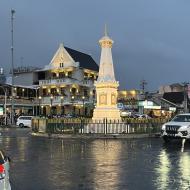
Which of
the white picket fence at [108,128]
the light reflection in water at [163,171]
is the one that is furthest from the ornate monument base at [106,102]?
the light reflection in water at [163,171]

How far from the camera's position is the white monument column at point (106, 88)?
31.3 metres

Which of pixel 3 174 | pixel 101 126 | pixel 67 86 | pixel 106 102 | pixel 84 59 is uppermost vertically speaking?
pixel 84 59

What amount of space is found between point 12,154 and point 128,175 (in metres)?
7.42

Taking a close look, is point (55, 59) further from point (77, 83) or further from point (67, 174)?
point (67, 174)

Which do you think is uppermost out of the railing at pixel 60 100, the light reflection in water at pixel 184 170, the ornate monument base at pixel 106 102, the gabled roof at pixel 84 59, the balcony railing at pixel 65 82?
the gabled roof at pixel 84 59

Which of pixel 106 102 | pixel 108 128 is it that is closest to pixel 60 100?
pixel 106 102

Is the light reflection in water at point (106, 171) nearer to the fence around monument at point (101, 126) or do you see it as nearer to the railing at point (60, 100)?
the fence around monument at point (101, 126)

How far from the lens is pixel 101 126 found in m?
30.4

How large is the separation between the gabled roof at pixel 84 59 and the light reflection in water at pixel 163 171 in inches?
2505

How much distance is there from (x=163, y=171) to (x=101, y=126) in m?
18.1

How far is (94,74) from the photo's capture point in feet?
273

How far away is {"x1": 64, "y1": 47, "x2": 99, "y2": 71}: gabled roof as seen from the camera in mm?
79738

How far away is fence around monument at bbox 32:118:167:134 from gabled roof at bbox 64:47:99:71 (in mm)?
47709

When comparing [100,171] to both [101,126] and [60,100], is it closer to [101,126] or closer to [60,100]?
[101,126]
